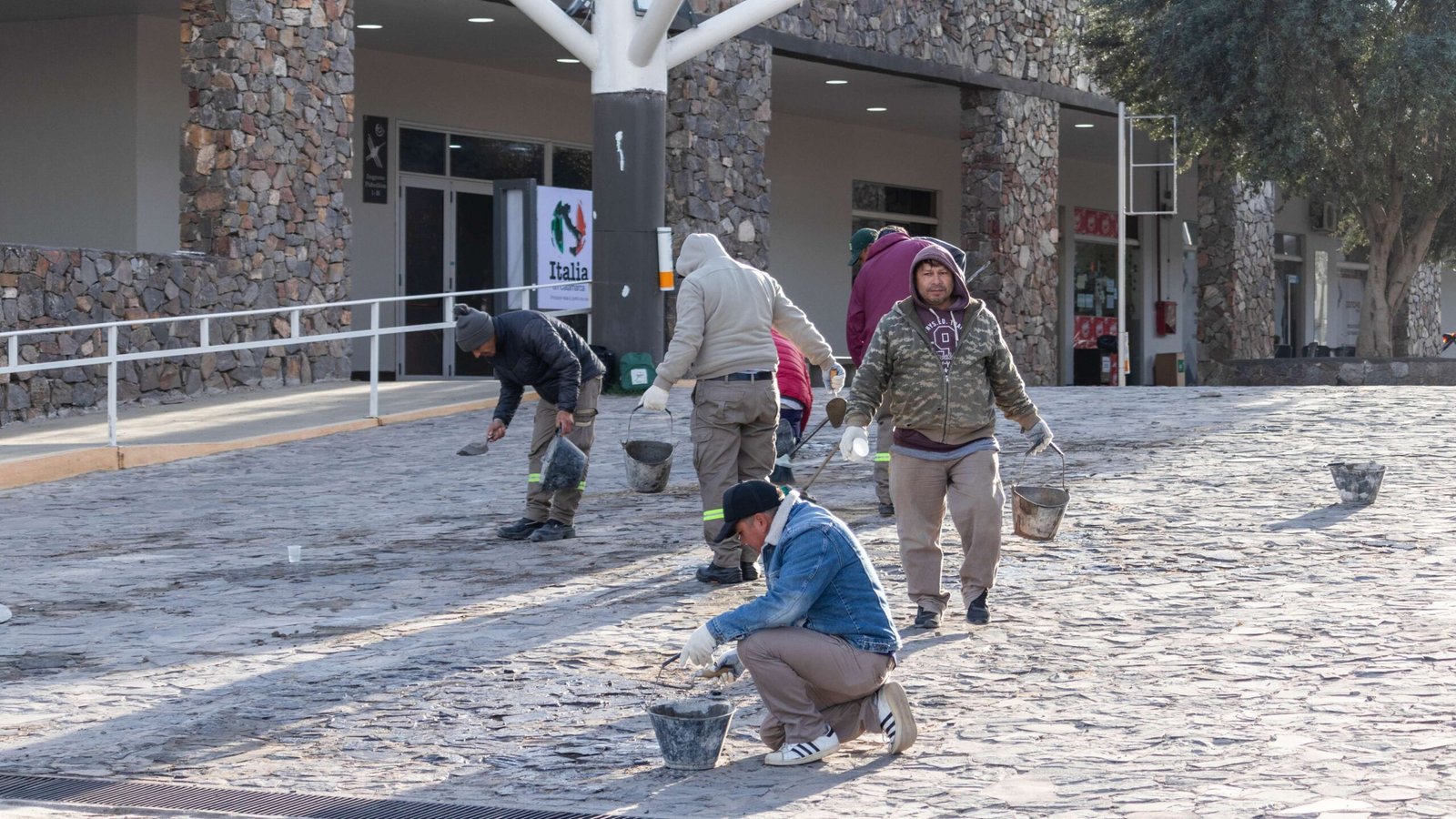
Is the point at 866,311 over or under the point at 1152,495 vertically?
over

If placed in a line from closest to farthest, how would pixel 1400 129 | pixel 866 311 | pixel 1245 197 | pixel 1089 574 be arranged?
pixel 1089 574 → pixel 866 311 → pixel 1400 129 → pixel 1245 197

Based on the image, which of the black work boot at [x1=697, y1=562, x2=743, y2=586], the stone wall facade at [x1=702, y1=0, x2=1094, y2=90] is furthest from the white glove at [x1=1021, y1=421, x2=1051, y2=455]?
the stone wall facade at [x1=702, y1=0, x2=1094, y2=90]

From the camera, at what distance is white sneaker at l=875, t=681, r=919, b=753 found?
573 centimetres

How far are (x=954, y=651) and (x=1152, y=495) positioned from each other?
486cm

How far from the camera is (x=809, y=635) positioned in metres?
5.74

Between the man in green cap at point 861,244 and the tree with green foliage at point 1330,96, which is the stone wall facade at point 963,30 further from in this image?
the man in green cap at point 861,244

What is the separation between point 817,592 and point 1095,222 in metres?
31.4

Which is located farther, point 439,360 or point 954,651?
point 439,360

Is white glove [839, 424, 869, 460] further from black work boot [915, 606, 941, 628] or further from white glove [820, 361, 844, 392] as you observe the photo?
white glove [820, 361, 844, 392]

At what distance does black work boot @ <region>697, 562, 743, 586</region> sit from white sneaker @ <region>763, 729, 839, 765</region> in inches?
123

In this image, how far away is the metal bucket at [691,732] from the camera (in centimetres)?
554

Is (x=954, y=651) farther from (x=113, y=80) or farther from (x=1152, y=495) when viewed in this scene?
(x=113, y=80)

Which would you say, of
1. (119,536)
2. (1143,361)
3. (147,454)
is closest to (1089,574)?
(119,536)

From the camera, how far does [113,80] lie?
20.6 metres
